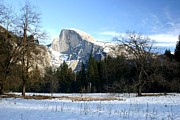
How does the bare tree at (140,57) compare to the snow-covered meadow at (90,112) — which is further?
the bare tree at (140,57)

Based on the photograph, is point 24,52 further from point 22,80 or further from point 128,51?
point 128,51

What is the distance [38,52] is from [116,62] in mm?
14973

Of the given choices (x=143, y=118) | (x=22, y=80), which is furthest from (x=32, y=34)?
(x=143, y=118)

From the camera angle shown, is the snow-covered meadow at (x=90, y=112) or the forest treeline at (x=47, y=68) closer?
the snow-covered meadow at (x=90, y=112)

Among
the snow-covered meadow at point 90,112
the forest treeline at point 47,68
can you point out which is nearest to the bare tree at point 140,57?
the forest treeline at point 47,68

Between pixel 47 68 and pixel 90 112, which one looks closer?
pixel 90 112

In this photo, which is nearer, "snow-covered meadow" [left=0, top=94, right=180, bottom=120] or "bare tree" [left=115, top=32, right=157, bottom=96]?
"snow-covered meadow" [left=0, top=94, right=180, bottom=120]

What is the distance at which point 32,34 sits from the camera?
3431 centimetres

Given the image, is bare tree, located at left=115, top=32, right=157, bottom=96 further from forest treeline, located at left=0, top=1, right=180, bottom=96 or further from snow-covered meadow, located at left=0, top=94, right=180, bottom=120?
snow-covered meadow, located at left=0, top=94, right=180, bottom=120

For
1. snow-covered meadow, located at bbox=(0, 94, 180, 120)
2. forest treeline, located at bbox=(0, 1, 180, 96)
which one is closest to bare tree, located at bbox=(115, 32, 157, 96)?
forest treeline, located at bbox=(0, 1, 180, 96)

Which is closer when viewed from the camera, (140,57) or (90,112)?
(90,112)

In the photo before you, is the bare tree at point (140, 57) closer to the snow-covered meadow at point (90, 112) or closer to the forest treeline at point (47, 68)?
the forest treeline at point (47, 68)

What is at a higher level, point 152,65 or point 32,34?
point 32,34

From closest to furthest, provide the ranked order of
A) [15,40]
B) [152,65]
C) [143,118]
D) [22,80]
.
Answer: [143,118], [15,40], [22,80], [152,65]
